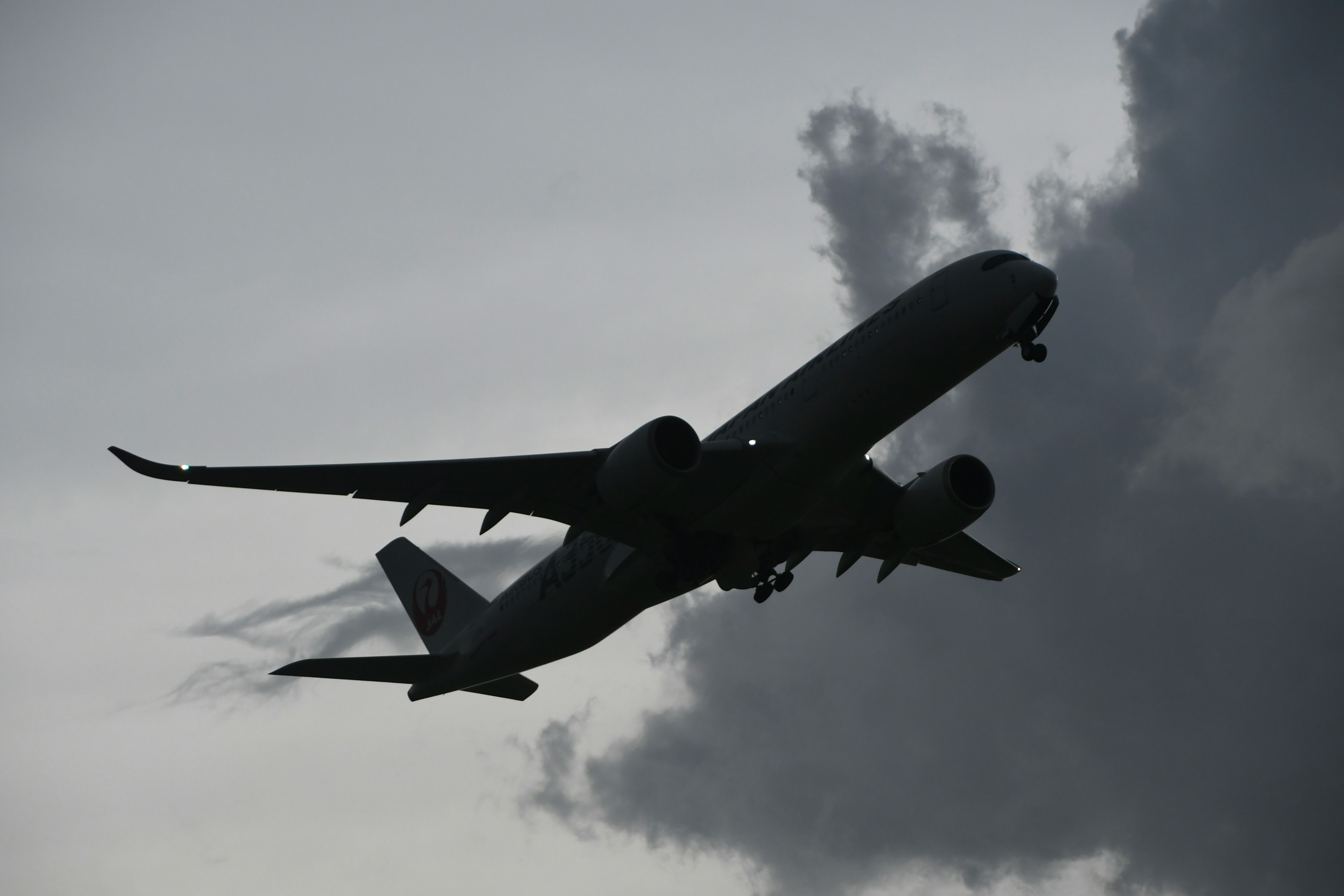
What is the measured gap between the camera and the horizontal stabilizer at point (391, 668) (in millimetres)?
30734

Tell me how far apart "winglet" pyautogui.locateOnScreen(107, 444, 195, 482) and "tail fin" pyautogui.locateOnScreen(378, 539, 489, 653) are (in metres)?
12.5

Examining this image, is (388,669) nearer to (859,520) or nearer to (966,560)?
(859,520)

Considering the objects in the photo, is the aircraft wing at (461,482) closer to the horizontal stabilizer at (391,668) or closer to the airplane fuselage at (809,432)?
the airplane fuselage at (809,432)

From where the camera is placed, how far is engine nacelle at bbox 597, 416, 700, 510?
23.4 metres

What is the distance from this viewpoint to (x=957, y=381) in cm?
2378

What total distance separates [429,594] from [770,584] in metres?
13.7

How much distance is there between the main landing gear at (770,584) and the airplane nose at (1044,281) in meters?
10.4

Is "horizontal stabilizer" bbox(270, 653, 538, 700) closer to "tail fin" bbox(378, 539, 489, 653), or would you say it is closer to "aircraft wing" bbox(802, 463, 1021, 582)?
"tail fin" bbox(378, 539, 489, 653)

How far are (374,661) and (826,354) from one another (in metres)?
16.1

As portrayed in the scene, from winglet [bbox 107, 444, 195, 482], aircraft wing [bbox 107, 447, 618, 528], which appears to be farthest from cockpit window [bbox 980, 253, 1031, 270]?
winglet [bbox 107, 444, 195, 482]

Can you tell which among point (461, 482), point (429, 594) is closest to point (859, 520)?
point (461, 482)

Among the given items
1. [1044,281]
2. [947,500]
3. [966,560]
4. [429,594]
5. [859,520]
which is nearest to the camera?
[1044,281]

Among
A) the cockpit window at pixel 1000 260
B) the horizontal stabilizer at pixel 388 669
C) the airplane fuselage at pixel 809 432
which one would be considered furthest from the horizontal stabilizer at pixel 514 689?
the cockpit window at pixel 1000 260

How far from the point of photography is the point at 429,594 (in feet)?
123
